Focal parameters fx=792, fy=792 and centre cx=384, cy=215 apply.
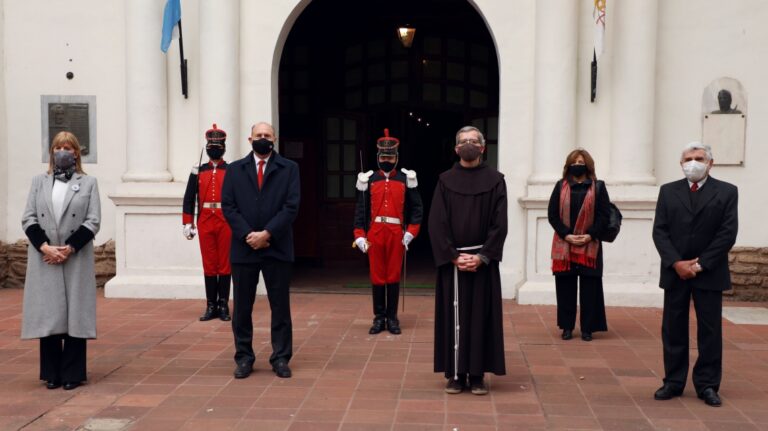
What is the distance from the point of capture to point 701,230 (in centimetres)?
526

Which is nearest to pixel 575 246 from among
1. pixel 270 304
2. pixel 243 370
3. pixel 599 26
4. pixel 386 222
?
pixel 386 222

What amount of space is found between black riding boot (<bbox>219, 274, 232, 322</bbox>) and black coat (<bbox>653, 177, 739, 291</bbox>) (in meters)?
4.43

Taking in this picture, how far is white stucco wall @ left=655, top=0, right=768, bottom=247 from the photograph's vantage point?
903 cm

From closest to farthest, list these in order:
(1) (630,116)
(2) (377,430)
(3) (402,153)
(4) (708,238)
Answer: (2) (377,430), (4) (708,238), (1) (630,116), (3) (402,153)

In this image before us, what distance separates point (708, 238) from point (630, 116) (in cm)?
390

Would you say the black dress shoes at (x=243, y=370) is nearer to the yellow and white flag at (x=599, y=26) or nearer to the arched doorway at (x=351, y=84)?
the yellow and white flag at (x=599, y=26)

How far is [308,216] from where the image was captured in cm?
1242

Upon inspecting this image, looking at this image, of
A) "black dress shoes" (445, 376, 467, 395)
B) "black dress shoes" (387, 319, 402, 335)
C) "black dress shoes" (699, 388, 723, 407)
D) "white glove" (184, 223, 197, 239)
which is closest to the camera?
"black dress shoes" (699, 388, 723, 407)

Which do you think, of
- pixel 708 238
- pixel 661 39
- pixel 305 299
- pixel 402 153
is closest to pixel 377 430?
pixel 708 238

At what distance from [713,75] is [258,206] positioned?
587 centimetres

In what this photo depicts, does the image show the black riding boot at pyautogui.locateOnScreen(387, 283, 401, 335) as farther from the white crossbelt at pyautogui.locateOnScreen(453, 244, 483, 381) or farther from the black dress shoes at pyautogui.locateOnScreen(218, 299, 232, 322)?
the white crossbelt at pyautogui.locateOnScreen(453, 244, 483, 381)

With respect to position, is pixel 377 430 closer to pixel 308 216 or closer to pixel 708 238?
pixel 708 238

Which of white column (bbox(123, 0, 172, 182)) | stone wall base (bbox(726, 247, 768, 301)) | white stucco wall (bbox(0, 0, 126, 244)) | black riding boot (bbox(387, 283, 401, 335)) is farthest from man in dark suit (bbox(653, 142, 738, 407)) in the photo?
white stucco wall (bbox(0, 0, 126, 244))

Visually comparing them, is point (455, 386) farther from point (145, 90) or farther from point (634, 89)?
→ point (145, 90)
